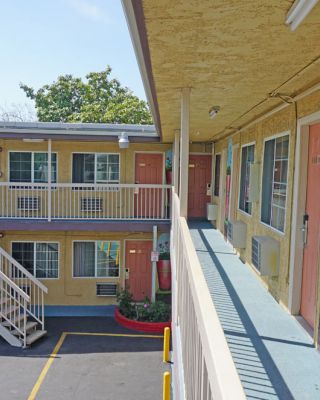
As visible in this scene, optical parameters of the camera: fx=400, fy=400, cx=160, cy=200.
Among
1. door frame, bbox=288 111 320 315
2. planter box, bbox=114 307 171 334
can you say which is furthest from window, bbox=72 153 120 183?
door frame, bbox=288 111 320 315

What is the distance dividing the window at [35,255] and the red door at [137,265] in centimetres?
242

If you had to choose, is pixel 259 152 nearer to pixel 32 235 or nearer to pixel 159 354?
pixel 159 354

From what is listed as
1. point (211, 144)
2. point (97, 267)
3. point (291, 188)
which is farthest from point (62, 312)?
point (291, 188)

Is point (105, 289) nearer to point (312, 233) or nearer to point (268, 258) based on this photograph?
point (268, 258)

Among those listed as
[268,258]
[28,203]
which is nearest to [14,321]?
[28,203]

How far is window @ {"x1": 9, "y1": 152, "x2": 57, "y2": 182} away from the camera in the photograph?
43.6 feet

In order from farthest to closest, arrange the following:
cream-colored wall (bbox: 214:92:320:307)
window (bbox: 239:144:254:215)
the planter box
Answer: the planter box
window (bbox: 239:144:254:215)
cream-colored wall (bbox: 214:92:320:307)

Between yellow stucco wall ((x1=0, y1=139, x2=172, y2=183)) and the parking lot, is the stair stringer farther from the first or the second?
yellow stucco wall ((x1=0, y1=139, x2=172, y2=183))

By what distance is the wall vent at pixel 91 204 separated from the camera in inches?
525

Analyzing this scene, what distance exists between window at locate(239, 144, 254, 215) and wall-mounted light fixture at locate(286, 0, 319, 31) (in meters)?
5.00

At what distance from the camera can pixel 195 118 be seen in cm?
764

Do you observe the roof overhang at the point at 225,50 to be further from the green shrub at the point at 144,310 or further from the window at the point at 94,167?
the window at the point at 94,167

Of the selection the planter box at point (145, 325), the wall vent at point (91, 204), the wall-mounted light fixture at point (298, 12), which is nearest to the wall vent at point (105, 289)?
the planter box at point (145, 325)

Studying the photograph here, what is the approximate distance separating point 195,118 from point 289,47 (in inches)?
175
